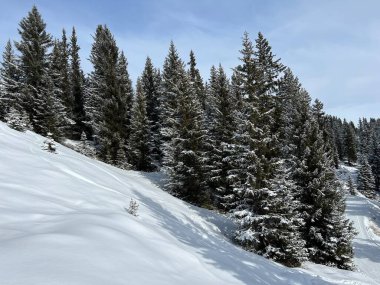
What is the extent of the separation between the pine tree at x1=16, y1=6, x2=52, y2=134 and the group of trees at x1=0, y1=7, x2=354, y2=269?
0.10 metres

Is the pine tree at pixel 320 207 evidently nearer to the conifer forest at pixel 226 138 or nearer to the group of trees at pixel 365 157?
the conifer forest at pixel 226 138

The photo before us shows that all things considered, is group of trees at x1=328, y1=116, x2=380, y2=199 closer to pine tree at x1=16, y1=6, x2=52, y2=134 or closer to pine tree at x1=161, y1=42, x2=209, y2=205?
pine tree at x1=161, y1=42, x2=209, y2=205

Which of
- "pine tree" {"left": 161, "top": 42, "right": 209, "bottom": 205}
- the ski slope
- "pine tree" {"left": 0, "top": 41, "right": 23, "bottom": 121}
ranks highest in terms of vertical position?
"pine tree" {"left": 0, "top": 41, "right": 23, "bottom": 121}

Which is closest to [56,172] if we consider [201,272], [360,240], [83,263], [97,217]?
[97,217]

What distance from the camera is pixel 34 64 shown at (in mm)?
35344

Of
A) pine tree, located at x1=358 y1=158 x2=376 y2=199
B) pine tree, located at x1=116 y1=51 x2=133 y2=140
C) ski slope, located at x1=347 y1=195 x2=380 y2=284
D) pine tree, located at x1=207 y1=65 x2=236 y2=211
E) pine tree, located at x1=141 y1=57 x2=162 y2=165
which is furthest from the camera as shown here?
pine tree, located at x1=358 y1=158 x2=376 y2=199

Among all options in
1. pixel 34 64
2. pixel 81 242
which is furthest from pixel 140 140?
pixel 81 242

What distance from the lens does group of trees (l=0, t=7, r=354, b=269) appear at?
20453 millimetres

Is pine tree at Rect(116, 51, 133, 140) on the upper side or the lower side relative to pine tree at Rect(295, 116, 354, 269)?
upper

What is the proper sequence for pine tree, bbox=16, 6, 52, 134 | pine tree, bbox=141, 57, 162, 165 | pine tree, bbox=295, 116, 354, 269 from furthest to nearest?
pine tree, bbox=141, 57, 162, 165 → pine tree, bbox=16, 6, 52, 134 → pine tree, bbox=295, 116, 354, 269

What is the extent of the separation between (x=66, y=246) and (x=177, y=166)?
71.8ft

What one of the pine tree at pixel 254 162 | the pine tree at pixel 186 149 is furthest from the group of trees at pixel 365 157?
the pine tree at pixel 254 162

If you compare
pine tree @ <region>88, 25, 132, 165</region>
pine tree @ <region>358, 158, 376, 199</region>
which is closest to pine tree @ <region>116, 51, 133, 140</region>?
pine tree @ <region>88, 25, 132, 165</region>

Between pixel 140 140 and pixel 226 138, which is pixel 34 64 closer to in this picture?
pixel 140 140
